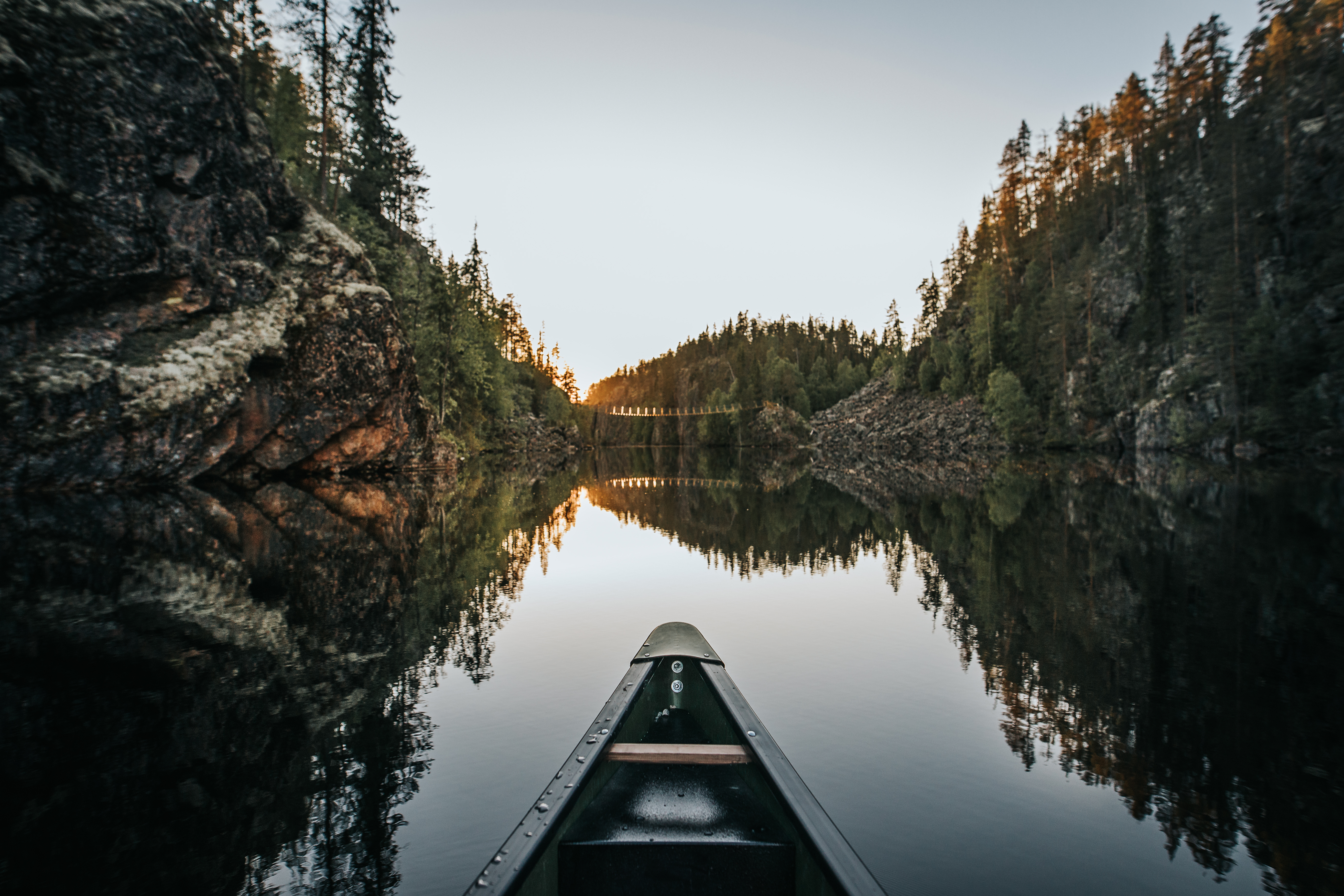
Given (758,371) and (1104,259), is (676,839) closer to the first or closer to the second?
(1104,259)

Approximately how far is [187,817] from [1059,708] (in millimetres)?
6272

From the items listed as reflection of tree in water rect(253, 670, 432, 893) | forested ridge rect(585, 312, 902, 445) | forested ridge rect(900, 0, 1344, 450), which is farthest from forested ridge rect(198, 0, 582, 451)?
forested ridge rect(585, 312, 902, 445)

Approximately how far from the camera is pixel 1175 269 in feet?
175

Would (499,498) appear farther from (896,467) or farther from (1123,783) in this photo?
(896,467)

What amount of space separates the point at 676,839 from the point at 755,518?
18223mm

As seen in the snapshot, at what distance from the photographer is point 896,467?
48.5m

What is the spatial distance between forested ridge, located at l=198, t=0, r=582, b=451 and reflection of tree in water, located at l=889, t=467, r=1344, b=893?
32.1 m

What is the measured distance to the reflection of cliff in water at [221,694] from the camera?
3.59 meters

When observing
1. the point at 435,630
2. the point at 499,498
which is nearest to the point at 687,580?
the point at 435,630

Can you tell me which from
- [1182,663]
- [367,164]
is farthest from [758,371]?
[1182,663]

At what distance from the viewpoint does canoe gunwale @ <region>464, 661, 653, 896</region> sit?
218 centimetres

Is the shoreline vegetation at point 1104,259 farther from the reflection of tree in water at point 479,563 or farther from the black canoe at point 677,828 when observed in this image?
the black canoe at point 677,828

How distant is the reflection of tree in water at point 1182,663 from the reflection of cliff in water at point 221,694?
4621 mm

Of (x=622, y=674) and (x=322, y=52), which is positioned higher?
(x=322, y=52)
